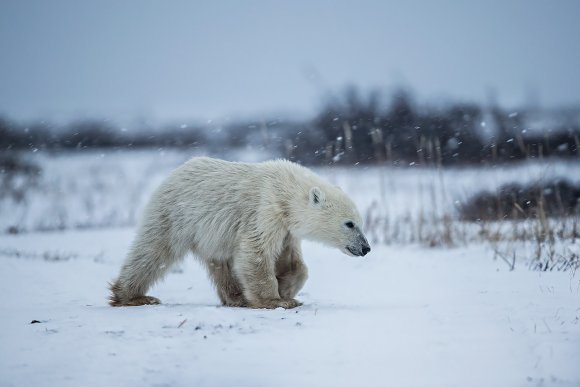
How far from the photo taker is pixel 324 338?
293 centimetres

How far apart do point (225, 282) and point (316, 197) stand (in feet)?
3.71

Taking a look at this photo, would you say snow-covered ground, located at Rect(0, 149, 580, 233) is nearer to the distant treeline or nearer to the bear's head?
the distant treeline

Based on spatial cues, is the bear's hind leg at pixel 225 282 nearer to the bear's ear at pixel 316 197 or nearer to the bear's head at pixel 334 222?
the bear's head at pixel 334 222

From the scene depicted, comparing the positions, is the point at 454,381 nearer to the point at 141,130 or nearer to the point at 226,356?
the point at 226,356

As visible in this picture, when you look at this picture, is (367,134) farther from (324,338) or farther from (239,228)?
(324,338)

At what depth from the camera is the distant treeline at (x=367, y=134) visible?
10.9 m

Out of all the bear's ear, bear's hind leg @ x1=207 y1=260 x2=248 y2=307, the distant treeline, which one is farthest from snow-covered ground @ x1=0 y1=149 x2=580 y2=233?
bear's hind leg @ x1=207 y1=260 x2=248 y2=307

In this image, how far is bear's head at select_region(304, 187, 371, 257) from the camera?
14.1ft

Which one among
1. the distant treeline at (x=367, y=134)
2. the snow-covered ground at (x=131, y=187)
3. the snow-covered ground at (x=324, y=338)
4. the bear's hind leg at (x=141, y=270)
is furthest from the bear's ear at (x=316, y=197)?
the distant treeline at (x=367, y=134)

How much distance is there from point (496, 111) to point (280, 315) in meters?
9.30

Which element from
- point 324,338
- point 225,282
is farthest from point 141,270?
point 324,338

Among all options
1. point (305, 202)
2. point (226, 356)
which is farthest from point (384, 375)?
point (305, 202)

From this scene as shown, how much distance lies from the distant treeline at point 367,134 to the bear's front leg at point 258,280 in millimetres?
4266

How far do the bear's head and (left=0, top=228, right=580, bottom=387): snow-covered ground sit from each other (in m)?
0.51
